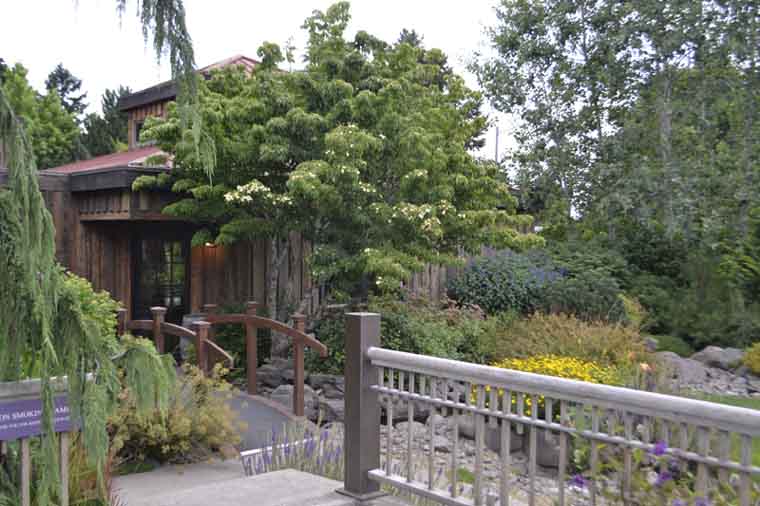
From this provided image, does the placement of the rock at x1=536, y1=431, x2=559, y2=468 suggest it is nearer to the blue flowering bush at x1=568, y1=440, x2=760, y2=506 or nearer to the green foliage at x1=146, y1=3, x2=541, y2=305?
the green foliage at x1=146, y1=3, x2=541, y2=305

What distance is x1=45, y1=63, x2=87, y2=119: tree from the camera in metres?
37.0

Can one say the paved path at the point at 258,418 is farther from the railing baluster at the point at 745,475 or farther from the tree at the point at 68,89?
the tree at the point at 68,89

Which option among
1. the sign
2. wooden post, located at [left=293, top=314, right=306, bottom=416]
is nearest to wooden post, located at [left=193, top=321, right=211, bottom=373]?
wooden post, located at [left=293, top=314, right=306, bottom=416]

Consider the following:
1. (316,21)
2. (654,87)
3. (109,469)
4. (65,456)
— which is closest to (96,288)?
(316,21)

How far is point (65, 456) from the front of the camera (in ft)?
10.5

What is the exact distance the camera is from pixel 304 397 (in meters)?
7.90

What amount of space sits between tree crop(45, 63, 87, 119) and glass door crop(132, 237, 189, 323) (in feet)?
95.1

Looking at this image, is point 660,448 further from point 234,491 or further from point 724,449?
point 234,491

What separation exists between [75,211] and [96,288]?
1.14m

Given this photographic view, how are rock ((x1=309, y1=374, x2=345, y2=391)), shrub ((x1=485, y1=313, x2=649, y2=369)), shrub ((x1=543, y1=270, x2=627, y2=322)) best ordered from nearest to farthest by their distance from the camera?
shrub ((x1=485, y1=313, x2=649, y2=369)), rock ((x1=309, y1=374, x2=345, y2=391)), shrub ((x1=543, y1=270, x2=627, y2=322))

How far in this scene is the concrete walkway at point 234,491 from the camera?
417cm

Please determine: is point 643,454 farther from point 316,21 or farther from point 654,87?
point 654,87

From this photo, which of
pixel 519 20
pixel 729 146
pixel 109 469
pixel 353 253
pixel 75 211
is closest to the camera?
pixel 109 469

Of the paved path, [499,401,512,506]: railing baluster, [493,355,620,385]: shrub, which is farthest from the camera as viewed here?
[493,355,620,385]: shrub
